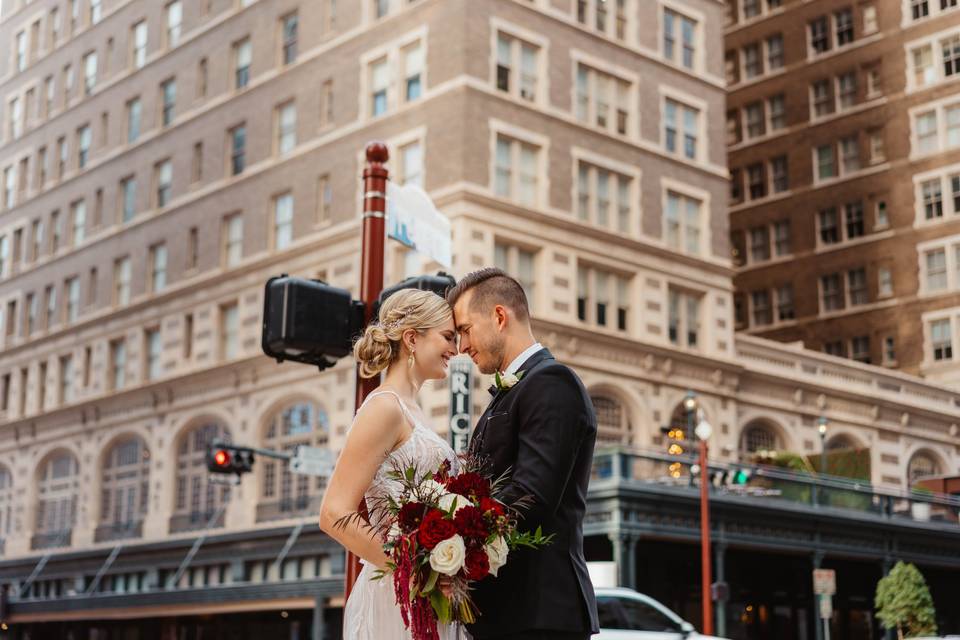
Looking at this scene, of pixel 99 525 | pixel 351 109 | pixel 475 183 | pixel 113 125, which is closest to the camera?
pixel 475 183

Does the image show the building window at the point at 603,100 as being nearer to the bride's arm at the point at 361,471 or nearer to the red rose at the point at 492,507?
the bride's arm at the point at 361,471

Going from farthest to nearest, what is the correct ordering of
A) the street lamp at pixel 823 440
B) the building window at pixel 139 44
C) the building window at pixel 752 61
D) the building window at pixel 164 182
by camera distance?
the building window at pixel 752 61 → the building window at pixel 139 44 → the building window at pixel 164 182 → the street lamp at pixel 823 440

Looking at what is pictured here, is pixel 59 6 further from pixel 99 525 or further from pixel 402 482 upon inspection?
pixel 402 482

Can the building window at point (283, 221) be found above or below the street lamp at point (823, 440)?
above

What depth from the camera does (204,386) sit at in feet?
153

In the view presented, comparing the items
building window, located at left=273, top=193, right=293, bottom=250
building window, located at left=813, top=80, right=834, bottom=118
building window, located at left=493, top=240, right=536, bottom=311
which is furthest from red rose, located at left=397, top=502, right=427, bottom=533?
building window, located at left=813, top=80, right=834, bottom=118

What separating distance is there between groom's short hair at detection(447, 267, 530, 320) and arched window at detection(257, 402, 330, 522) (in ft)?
118

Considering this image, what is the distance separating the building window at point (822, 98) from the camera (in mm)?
61719

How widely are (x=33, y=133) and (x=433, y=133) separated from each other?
2988cm

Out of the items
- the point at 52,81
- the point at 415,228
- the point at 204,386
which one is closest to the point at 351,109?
the point at 204,386

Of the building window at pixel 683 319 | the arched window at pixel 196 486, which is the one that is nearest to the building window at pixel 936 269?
the building window at pixel 683 319

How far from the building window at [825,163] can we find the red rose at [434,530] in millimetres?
59847

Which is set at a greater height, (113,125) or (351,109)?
(113,125)

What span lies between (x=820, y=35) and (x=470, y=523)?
62.5m
